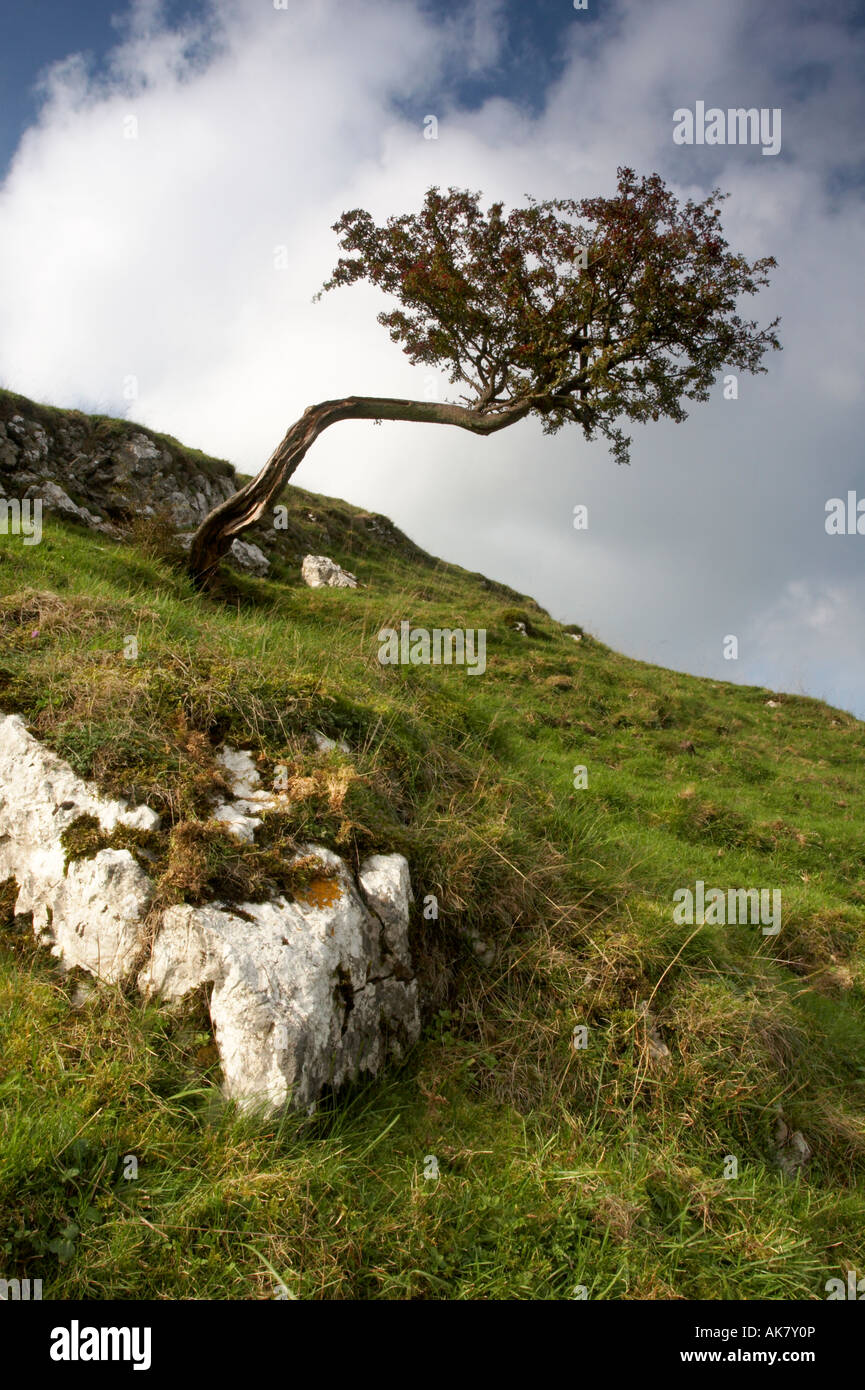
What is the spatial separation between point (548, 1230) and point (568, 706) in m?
13.3

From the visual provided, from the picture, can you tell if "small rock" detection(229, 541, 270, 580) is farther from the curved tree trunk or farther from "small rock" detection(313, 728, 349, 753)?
"small rock" detection(313, 728, 349, 753)

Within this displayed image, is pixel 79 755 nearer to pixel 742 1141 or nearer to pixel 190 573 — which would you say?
pixel 742 1141

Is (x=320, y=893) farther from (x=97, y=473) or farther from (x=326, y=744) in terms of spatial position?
(x=97, y=473)

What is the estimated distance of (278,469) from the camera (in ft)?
46.0

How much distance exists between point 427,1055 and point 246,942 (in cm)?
147

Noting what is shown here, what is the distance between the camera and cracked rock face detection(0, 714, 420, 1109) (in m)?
4.25

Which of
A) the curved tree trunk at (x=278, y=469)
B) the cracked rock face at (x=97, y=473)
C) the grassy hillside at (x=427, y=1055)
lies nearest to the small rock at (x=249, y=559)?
the cracked rock face at (x=97, y=473)

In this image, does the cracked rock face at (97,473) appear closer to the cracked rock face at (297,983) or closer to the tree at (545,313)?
the tree at (545,313)

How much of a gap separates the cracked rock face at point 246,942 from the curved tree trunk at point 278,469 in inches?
360

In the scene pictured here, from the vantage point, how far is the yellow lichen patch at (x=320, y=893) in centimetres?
491

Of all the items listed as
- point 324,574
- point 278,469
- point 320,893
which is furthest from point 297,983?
point 324,574

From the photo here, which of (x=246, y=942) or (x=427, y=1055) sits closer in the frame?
(x=246, y=942)
